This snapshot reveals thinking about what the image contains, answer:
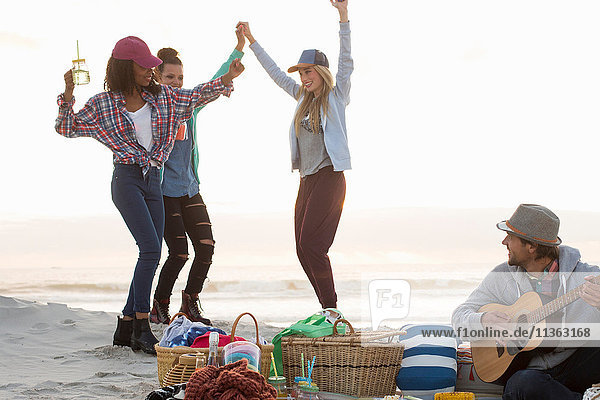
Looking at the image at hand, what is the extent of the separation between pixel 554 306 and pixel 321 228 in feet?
6.96

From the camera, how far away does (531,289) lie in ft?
10.9

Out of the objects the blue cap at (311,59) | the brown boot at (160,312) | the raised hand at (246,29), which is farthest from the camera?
the brown boot at (160,312)

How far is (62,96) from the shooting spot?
14.2 feet

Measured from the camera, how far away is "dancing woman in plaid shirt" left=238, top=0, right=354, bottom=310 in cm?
493

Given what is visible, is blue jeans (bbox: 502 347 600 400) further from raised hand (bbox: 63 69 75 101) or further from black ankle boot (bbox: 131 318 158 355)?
raised hand (bbox: 63 69 75 101)

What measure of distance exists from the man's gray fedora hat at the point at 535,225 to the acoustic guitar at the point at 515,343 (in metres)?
0.27

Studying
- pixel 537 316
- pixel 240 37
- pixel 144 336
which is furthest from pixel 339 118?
pixel 537 316

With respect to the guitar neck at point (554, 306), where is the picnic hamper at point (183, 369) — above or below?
below

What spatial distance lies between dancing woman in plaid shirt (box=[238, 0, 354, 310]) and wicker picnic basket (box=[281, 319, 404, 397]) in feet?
4.47

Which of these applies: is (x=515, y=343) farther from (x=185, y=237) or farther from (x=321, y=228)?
(x=185, y=237)

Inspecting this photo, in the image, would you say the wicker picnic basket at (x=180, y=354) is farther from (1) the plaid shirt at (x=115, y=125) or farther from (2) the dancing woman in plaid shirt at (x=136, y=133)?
(1) the plaid shirt at (x=115, y=125)

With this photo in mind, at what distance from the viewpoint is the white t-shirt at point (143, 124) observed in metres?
4.40

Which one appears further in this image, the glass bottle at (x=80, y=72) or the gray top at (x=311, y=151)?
the gray top at (x=311, y=151)

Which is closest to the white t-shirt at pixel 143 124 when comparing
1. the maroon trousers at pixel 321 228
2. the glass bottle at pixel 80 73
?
the glass bottle at pixel 80 73
